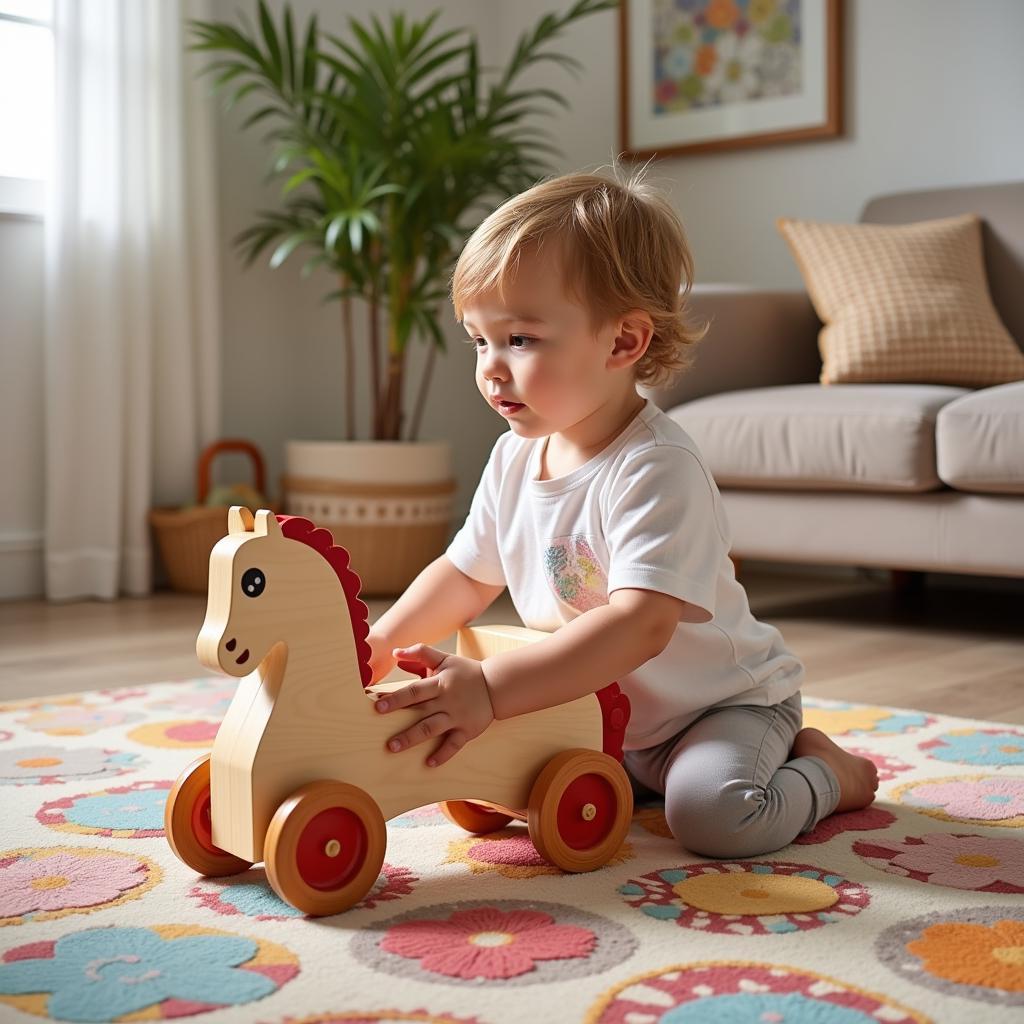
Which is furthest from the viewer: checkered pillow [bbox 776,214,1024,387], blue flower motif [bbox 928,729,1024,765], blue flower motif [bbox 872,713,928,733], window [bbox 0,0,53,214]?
window [bbox 0,0,53,214]

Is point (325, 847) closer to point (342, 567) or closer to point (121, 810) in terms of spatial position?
point (342, 567)

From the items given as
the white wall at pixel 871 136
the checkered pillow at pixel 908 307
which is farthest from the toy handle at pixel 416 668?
the white wall at pixel 871 136

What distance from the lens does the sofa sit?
2.28 m

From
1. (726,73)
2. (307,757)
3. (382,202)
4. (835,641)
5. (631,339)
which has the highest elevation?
(726,73)

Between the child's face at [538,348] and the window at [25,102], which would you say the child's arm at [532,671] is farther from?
the window at [25,102]

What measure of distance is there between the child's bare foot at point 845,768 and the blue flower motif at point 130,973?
60cm

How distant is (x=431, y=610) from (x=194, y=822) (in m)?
0.37

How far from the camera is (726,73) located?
360 centimetres

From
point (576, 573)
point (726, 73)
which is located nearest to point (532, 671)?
point (576, 573)

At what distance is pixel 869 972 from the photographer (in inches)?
34.8

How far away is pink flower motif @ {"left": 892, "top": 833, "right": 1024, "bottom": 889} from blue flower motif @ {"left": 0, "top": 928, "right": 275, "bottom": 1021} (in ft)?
1.82

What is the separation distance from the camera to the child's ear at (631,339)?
47.6 inches

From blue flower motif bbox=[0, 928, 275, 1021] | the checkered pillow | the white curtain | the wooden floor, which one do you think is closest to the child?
blue flower motif bbox=[0, 928, 275, 1021]

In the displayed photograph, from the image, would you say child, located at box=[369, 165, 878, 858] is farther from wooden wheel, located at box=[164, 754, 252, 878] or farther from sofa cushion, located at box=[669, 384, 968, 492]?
sofa cushion, located at box=[669, 384, 968, 492]
